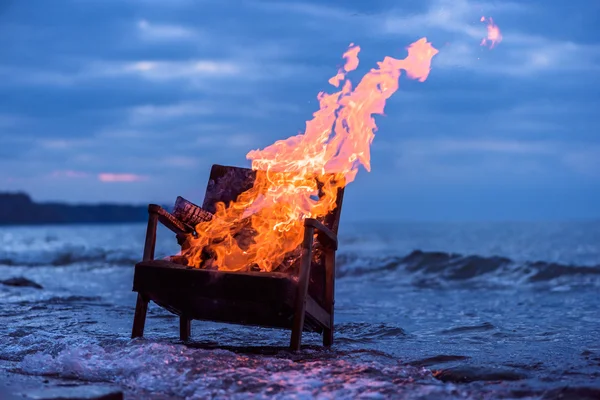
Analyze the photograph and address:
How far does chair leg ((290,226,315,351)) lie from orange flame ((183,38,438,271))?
597 millimetres

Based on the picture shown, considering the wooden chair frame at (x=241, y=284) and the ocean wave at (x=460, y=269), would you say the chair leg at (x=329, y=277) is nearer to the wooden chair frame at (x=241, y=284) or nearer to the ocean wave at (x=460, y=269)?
the wooden chair frame at (x=241, y=284)

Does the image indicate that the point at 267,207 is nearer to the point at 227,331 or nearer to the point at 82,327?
the point at 227,331

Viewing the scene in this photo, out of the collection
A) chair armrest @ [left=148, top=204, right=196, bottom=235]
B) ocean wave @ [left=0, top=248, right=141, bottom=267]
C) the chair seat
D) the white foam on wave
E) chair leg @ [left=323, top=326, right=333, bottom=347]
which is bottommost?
ocean wave @ [left=0, top=248, right=141, bottom=267]

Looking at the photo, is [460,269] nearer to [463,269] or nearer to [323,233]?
[463,269]

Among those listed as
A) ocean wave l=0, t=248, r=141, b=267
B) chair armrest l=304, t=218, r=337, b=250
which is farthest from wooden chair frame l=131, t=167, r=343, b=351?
ocean wave l=0, t=248, r=141, b=267

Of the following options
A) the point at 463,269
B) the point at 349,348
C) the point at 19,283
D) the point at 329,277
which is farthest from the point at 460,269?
the point at 329,277

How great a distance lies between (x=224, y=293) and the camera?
6082mm

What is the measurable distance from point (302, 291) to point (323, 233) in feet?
2.45

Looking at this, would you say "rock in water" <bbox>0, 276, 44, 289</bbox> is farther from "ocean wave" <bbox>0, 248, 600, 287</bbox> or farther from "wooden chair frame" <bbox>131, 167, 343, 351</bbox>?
"wooden chair frame" <bbox>131, 167, 343, 351</bbox>

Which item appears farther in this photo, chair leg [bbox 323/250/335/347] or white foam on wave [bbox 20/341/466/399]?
chair leg [bbox 323/250/335/347]

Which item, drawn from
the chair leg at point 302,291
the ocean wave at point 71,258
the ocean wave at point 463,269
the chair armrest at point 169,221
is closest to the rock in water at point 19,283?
the ocean wave at point 463,269

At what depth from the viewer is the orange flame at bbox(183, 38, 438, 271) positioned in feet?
22.6

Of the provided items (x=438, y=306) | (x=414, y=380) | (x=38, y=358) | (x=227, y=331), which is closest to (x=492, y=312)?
(x=438, y=306)

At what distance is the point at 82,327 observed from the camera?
30.0 ft
